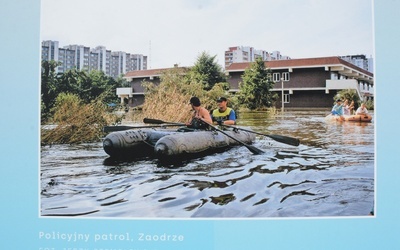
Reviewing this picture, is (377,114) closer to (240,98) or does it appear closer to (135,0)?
(240,98)

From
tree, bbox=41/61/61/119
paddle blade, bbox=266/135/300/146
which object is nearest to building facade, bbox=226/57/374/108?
paddle blade, bbox=266/135/300/146

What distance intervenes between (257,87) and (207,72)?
13.4 inches

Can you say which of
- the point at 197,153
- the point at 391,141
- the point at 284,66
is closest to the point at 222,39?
the point at 284,66

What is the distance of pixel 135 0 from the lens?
7.04 feet

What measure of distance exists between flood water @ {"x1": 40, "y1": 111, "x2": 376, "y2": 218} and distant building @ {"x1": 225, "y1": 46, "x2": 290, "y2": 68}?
414 mm

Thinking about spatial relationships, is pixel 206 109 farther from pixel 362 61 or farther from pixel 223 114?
pixel 362 61

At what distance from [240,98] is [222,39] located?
1.45 feet

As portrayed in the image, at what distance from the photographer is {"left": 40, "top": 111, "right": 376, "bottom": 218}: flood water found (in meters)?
1.93

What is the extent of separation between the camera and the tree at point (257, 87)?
231 cm

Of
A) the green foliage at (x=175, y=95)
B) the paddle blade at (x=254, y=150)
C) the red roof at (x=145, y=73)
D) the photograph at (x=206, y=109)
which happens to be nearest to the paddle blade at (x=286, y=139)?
the photograph at (x=206, y=109)

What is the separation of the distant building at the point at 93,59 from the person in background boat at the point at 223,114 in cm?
56

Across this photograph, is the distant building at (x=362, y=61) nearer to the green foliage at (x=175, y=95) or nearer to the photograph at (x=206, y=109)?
the photograph at (x=206, y=109)

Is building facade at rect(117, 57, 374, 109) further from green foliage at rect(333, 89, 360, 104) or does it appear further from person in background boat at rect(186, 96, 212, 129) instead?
person in background boat at rect(186, 96, 212, 129)

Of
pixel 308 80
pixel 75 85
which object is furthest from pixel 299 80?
pixel 75 85
